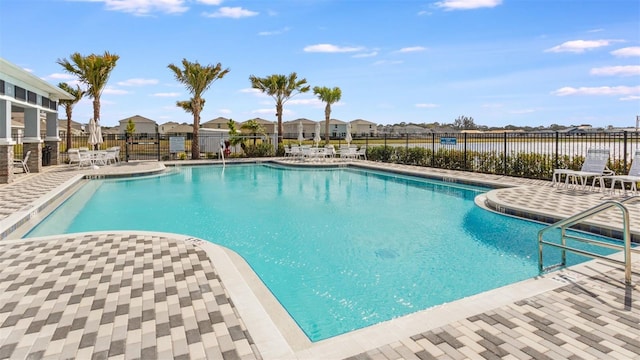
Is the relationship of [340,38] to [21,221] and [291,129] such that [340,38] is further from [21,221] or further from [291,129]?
[291,129]

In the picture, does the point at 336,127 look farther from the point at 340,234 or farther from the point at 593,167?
the point at 340,234

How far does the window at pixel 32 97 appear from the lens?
12.4 metres

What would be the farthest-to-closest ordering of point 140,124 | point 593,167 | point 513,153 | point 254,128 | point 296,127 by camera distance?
point 296,127 < point 140,124 < point 254,128 < point 513,153 < point 593,167

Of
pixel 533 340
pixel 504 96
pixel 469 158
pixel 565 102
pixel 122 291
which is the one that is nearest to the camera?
pixel 533 340

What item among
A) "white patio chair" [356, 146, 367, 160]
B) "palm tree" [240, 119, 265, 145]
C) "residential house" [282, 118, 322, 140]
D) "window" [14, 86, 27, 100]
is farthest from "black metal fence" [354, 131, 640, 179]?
"residential house" [282, 118, 322, 140]

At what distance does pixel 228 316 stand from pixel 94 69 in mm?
18934

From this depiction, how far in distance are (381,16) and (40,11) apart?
9.02 m

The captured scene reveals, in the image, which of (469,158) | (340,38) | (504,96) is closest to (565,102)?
(504,96)

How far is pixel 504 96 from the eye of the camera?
26328mm

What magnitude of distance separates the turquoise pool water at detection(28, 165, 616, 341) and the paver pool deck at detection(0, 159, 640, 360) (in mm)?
681

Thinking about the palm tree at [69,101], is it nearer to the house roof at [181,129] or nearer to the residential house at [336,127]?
the house roof at [181,129]

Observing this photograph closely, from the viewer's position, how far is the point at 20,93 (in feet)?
38.1

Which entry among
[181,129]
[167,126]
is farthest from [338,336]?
[167,126]

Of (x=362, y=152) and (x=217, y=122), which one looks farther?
(x=217, y=122)
